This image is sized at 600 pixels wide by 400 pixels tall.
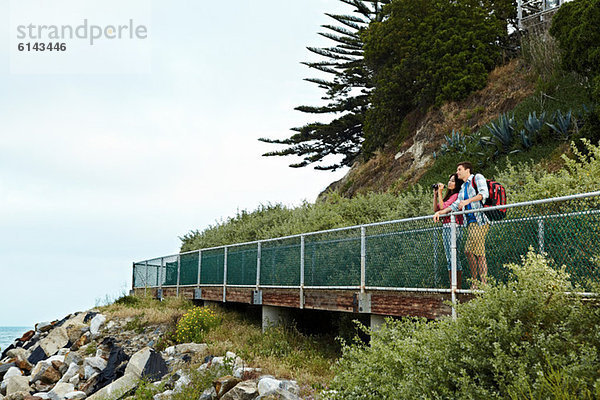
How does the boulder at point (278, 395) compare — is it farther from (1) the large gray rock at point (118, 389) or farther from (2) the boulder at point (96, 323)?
(2) the boulder at point (96, 323)

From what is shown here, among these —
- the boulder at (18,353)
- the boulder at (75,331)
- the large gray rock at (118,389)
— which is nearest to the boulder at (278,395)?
the large gray rock at (118,389)

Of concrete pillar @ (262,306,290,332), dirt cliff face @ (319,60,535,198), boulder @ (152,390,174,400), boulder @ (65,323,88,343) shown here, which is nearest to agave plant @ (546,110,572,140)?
dirt cliff face @ (319,60,535,198)

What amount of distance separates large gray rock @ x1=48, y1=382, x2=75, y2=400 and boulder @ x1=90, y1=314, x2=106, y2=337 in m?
3.08

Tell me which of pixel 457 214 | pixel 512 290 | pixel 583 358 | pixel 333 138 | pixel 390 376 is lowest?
pixel 390 376

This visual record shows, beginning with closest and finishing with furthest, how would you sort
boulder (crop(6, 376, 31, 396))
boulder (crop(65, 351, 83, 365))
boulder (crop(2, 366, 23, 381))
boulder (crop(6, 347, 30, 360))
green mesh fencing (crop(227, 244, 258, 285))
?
green mesh fencing (crop(227, 244, 258, 285)) → boulder (crop(6, 376, 31, 396)) → boulder (crop(65, 351, 83, 365)) → boulder (crop(2, 366, 23, 381)) → boulder (crop(6, 347, 30, 360))

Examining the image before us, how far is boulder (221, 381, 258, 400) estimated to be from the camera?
29.2 ft

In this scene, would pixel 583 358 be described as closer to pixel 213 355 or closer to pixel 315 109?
pixel 213 355

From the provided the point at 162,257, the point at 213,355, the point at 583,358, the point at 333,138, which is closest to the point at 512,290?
the point at 583,358

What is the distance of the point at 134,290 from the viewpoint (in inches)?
1032

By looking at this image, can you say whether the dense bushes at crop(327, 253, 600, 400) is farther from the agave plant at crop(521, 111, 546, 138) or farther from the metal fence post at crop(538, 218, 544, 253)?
the agave plant at crop(521, 111, 546, 138)

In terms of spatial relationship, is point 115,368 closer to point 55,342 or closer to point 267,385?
point 55,342

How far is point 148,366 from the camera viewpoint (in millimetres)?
12570

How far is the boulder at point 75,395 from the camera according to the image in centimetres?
1340

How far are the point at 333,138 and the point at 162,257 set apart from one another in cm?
2126
